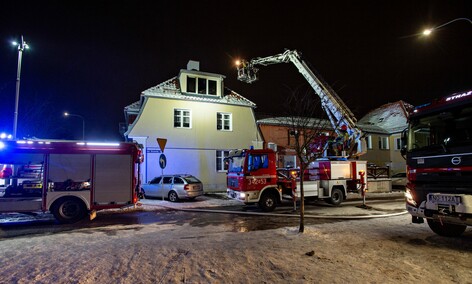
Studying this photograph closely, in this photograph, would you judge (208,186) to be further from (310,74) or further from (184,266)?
(184,266)

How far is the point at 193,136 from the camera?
831 inches

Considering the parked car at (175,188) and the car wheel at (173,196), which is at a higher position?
the parked car at (175,188)

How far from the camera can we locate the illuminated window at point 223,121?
2214 cm

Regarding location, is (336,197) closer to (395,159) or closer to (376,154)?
(376,154)

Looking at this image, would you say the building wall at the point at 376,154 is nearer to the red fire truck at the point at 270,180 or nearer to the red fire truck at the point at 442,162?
the red fire truck at the point at 270,180

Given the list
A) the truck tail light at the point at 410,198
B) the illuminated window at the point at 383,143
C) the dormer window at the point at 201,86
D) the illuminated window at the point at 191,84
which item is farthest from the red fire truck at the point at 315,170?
the illuminated window at the point at 383,143

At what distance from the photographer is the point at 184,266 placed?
532 centimetres

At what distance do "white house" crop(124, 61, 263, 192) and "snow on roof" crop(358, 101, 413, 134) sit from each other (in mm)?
15882

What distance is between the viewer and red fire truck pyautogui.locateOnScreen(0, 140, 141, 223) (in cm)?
988

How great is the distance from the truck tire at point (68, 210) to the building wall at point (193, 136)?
28.8ft

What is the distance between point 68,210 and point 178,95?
465 inches

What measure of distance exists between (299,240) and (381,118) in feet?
109

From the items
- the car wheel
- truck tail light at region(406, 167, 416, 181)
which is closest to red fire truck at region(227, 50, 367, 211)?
truck tail light at region(406, 167, 416, 181)

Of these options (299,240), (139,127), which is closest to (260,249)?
(299,240)
